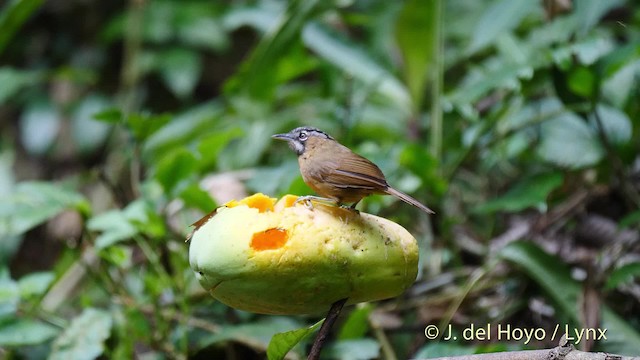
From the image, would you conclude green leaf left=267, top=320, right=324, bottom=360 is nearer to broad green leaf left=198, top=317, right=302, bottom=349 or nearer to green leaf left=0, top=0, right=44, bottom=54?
broad green leaf left=198, top=317, right=302, bottom=349

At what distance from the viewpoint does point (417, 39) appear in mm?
2736

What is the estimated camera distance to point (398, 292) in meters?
1.20

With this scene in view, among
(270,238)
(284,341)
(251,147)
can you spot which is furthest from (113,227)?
(251,147)

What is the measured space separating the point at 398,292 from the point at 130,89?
2.67 m

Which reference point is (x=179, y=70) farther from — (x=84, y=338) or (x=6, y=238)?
(x=84, y=338)

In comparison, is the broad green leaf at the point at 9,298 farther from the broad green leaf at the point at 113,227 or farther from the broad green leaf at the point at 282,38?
the broad green leaf at the point at 282,38

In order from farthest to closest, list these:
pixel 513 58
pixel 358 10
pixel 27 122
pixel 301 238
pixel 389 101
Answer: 1. pixel 27 122
2. pixel 358 10
3. pixel 389 101
4. pixel 513 58
5. pixel 301 238

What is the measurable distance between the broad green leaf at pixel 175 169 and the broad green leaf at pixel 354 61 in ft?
2.85

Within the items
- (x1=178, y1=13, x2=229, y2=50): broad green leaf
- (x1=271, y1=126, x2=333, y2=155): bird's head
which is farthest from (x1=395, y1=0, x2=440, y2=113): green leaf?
(x1=178, y1=13, x2=229, y2=50): broad green leaf

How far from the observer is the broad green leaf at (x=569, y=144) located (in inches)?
83.5

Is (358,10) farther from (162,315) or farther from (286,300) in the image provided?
(286,300)

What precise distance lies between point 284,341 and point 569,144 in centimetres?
124

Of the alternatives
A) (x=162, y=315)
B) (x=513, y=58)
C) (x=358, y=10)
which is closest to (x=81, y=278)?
(x=162, y=315)

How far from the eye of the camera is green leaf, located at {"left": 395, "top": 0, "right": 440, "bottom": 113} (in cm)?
268
